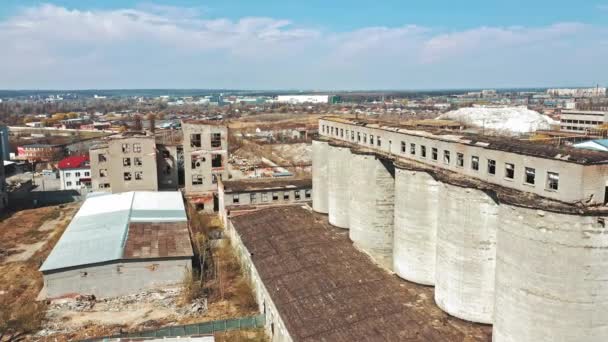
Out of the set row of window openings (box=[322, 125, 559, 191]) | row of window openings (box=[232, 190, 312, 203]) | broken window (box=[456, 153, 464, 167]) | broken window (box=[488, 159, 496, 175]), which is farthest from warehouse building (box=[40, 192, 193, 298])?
broken window (box=[488, 159, 496, 175])

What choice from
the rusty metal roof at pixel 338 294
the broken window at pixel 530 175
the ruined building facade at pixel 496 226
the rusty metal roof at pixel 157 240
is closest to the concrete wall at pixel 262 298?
the rusty metal roof at pixel 338 294

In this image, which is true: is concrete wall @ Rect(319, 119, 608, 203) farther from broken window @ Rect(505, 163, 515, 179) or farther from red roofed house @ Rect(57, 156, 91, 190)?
red roofed house @ Rect(57, 156, 91, 190)

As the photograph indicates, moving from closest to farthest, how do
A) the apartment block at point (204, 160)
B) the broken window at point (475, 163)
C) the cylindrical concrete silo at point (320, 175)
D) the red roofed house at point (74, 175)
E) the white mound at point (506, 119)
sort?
the broken window at point (475, 163) → the cylindrical concrete silo at point (320, 175) → the apartment block at point (204, 160) → the red roofed house at point (74, 175) → the white mound at point (506, 119)

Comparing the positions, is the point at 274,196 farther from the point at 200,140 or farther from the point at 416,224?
the point at 416,224

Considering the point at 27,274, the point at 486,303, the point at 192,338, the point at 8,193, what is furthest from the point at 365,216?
the point at 8,193

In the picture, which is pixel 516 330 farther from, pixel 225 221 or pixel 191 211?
pixel 191 211

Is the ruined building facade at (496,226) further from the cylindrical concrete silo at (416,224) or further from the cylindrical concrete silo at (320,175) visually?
the cylindrical concrete silo at (320,175)
